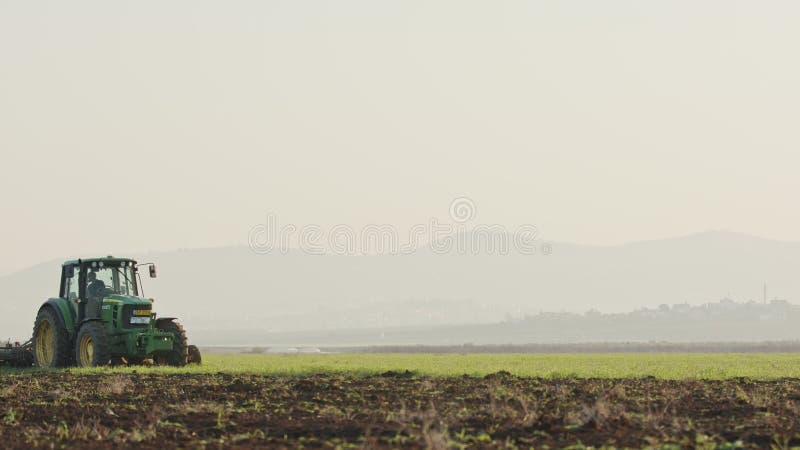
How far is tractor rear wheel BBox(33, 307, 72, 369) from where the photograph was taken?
1309 inches

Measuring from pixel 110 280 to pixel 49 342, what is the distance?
316 cm

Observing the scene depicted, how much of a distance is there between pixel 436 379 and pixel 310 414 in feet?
29.5

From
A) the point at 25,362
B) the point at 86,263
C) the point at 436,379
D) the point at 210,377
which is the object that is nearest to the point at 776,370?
the point at 436,379

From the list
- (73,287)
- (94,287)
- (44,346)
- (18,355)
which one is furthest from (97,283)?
(18,355)

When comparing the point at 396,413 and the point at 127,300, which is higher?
the point at 127,300

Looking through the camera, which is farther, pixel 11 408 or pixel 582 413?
pixel 11 408

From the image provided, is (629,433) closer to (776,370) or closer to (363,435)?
(363,435)

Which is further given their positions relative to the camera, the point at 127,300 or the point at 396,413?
the point at 127,300

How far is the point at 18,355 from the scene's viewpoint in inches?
1400

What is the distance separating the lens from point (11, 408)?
19922 millimetres

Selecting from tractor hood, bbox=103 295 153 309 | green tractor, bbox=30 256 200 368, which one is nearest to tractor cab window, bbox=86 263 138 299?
green tractor, bbox=30 256 200 368

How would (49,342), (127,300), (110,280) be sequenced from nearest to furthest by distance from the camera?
(127,300) < (110,280) < (49,342)

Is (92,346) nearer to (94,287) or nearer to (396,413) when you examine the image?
(94,287)

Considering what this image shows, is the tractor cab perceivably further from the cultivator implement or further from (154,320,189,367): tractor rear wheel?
the cultivator implement
